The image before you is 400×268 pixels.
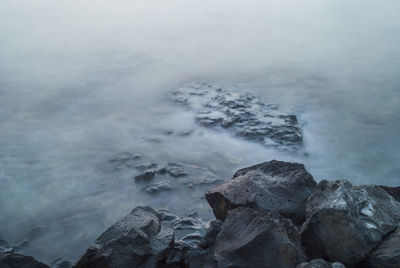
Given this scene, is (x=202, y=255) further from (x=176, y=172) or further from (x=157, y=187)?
(x=176, y=172)

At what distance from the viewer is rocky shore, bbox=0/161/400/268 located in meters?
2.53

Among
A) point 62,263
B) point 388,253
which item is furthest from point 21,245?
point 388,253

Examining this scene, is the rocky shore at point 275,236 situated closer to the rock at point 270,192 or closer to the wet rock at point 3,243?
the rock at point 270,192

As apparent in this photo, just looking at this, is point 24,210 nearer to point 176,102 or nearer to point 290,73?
point 176,102

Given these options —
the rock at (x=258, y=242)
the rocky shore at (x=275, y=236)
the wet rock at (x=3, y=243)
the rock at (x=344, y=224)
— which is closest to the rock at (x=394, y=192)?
the rocky shore at (x=275, y=236)

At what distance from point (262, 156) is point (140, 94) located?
86.6 inches

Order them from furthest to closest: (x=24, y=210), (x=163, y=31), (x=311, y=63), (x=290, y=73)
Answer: (x=163, y=31) < (x=311, y=63) < (x=290, y=73) < (x=24, y=210)

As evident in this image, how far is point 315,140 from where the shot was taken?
491 cm

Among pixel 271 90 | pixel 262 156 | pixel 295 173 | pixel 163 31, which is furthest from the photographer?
pixel 163 31

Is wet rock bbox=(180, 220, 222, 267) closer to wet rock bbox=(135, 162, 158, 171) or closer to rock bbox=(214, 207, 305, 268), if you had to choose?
rock bbox=(214, 207, 305, 268)

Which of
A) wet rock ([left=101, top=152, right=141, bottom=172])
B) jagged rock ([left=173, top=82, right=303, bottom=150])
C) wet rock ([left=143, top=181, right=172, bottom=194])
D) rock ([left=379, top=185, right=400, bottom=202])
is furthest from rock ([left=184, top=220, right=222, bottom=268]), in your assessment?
jagged rock ([left=173, top=82, right=303, bottom=150])

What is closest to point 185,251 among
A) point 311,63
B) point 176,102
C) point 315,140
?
point 315,140

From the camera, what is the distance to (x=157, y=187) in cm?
393

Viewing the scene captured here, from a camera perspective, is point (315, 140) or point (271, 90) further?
point (271, 90)
